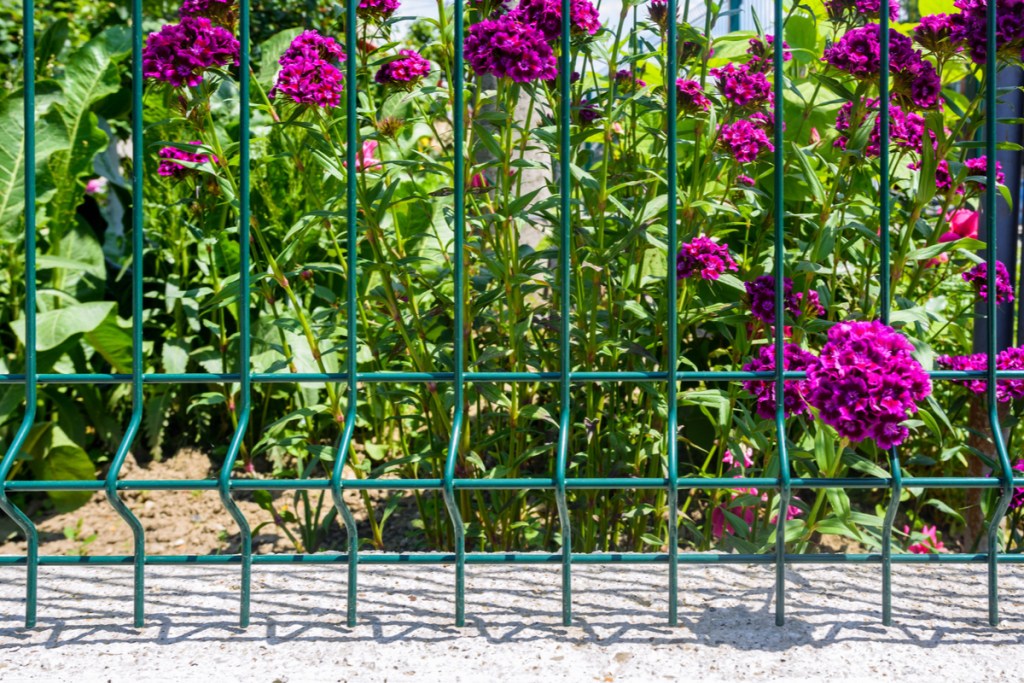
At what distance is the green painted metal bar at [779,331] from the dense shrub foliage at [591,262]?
0.06 metres

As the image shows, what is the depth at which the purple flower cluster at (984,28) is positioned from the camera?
2387mm

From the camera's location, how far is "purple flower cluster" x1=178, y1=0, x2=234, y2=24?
104 inches

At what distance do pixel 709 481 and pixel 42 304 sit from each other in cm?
302

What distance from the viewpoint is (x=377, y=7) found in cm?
263

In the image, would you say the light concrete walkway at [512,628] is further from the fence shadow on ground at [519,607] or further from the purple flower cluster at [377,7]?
the purple flower cluster at [377,7]

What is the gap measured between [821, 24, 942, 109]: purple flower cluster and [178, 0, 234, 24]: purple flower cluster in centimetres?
154

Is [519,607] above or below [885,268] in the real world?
below

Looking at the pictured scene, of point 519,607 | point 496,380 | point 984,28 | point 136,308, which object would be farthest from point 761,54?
point 136,308

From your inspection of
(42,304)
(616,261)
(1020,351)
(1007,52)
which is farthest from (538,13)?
(42,304)

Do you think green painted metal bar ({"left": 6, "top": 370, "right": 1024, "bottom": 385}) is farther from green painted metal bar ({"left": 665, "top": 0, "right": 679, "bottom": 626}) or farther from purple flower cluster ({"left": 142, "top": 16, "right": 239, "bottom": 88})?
purple flower cluster ({"left": 142, "top": 16, "right": 239, "bottom": 88})

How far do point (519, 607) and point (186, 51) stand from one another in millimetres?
1570

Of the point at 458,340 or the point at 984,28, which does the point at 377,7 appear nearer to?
the point at 458,340

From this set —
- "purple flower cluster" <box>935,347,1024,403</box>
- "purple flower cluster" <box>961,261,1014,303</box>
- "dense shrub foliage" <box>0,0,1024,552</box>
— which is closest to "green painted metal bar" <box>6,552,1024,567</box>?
"dense shrub foliage" <box>0,0,1024,552</box>

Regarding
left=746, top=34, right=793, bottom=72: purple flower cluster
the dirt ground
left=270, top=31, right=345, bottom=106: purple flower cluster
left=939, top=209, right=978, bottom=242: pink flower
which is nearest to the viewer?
left=270, top=31, right=345, bottom=106: purple flower cluster
